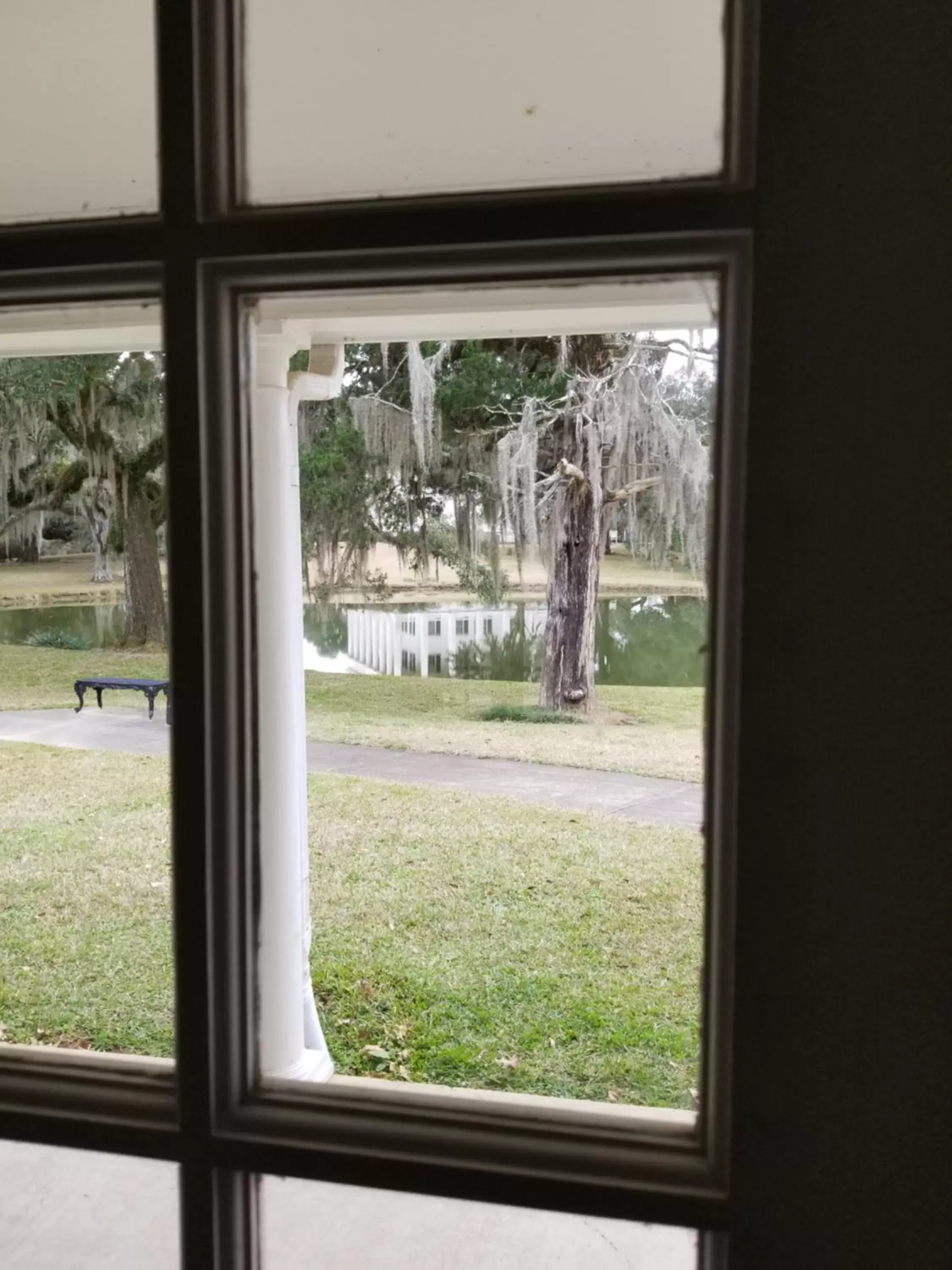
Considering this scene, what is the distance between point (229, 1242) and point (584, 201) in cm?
67

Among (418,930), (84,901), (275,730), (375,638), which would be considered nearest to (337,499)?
(375,638)

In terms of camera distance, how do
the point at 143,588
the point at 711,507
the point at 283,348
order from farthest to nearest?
the point at 143,588 < the point at 283,348 < the point at 711,507

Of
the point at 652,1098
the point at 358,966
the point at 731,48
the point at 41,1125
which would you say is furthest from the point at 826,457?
the point at 358,966

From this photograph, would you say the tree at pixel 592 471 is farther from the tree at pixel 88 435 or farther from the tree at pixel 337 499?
the tree at pixel 88 435

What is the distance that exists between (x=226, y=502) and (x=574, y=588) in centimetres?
342

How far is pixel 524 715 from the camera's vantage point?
486cm

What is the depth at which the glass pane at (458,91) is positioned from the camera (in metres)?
0.55

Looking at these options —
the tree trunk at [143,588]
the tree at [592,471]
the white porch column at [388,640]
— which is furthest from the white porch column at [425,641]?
the tree trunk at [143,588]

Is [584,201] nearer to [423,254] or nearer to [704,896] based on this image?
[423,254]

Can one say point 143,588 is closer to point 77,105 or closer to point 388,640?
point 77,105

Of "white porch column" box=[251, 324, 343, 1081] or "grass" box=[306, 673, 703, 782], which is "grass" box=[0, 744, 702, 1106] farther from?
"white porch column" box=[251, 324, 343, 1081]

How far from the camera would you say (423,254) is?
1.76 feet

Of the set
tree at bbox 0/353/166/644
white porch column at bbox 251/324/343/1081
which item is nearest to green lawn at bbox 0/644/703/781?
tree at bbox 0/353/166/644

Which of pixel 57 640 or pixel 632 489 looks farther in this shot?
pixel 632 489
